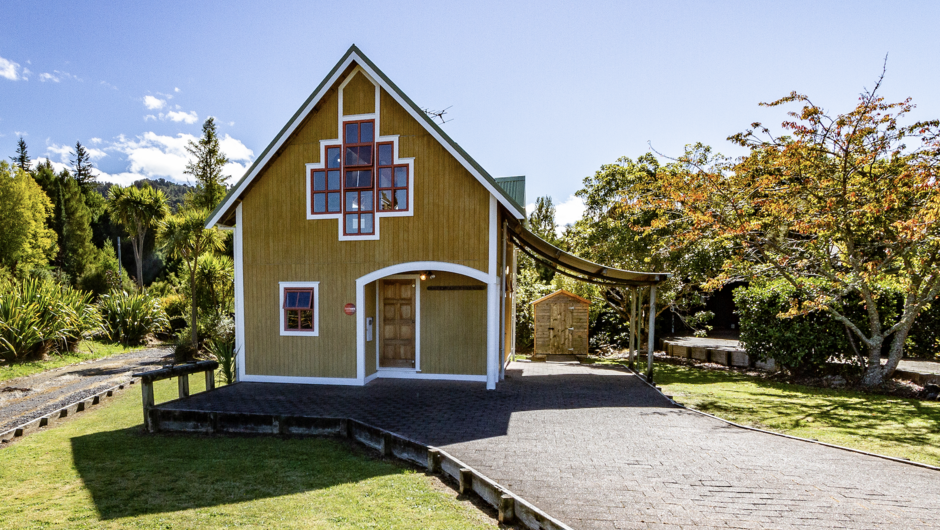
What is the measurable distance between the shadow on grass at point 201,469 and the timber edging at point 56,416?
1.21 m

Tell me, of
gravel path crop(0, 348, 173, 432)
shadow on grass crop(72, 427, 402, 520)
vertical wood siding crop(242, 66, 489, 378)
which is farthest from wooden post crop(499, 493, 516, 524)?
gravel path crop(0, 348, 173, 432)

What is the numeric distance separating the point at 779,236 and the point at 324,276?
11.3 m

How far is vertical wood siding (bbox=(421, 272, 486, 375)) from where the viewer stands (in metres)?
10.2

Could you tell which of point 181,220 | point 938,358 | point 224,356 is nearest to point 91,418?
point 224,356

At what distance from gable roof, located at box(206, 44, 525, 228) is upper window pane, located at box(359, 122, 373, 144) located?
33.6 inches

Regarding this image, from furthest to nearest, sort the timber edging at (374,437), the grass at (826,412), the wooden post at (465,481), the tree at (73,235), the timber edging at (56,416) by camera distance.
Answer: the tree at (73,235) → the timber edging at (56,416) → the grass at (826,412) → the wooden post at (465,481) → the timber edging at (374,437)

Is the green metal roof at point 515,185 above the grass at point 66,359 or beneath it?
above

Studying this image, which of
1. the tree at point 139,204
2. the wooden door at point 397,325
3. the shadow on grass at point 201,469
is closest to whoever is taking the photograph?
the shadow on grass at point 201,469

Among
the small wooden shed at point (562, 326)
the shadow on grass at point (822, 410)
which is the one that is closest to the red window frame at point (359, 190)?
the small wooden shed at point (562, 326)

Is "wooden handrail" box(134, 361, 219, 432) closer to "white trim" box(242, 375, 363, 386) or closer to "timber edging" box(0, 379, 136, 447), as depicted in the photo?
"white trim" box(242, 375, 363, 386)

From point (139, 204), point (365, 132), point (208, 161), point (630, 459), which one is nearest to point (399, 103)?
point (365, 132)

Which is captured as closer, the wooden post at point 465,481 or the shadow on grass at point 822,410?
the wooden post at point 465,481

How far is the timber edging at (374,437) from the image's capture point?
4406 mm

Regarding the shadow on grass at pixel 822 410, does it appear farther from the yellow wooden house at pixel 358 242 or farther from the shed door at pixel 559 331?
the yellow wooden house at pixel 358 242
